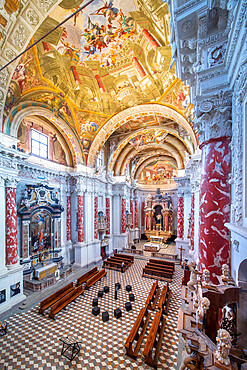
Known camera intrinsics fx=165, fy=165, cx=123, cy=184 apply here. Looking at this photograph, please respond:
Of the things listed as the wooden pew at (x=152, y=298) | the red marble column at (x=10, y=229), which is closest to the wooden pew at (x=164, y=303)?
the wooden pew at (x=152, y=298)

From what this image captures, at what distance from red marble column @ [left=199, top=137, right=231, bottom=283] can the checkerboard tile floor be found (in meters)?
4.32

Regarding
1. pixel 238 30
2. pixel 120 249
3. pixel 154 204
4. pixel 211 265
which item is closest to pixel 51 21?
pixel 238 30

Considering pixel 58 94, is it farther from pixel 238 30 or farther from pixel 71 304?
pixel 71 304

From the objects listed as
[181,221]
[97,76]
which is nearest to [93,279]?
[181,221]

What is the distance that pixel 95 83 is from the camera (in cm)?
1008

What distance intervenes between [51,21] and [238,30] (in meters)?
6.95

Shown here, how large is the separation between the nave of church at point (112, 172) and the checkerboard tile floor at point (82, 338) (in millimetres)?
43

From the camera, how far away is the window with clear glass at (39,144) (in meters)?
10.5

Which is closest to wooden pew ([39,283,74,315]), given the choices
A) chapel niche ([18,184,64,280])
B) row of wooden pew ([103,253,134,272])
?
chapel niche ([18,184,64,280])

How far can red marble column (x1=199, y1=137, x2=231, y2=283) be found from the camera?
11.2 feet

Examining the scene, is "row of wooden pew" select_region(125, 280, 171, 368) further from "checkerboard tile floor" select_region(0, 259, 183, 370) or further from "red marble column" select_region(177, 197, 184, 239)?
"red marble column" select_region(177, 197, 184, 239)

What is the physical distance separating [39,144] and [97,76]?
5625 millimetres

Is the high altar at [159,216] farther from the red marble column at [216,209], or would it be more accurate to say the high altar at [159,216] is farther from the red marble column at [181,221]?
the red marble column at [216,209]

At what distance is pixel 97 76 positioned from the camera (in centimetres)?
962
